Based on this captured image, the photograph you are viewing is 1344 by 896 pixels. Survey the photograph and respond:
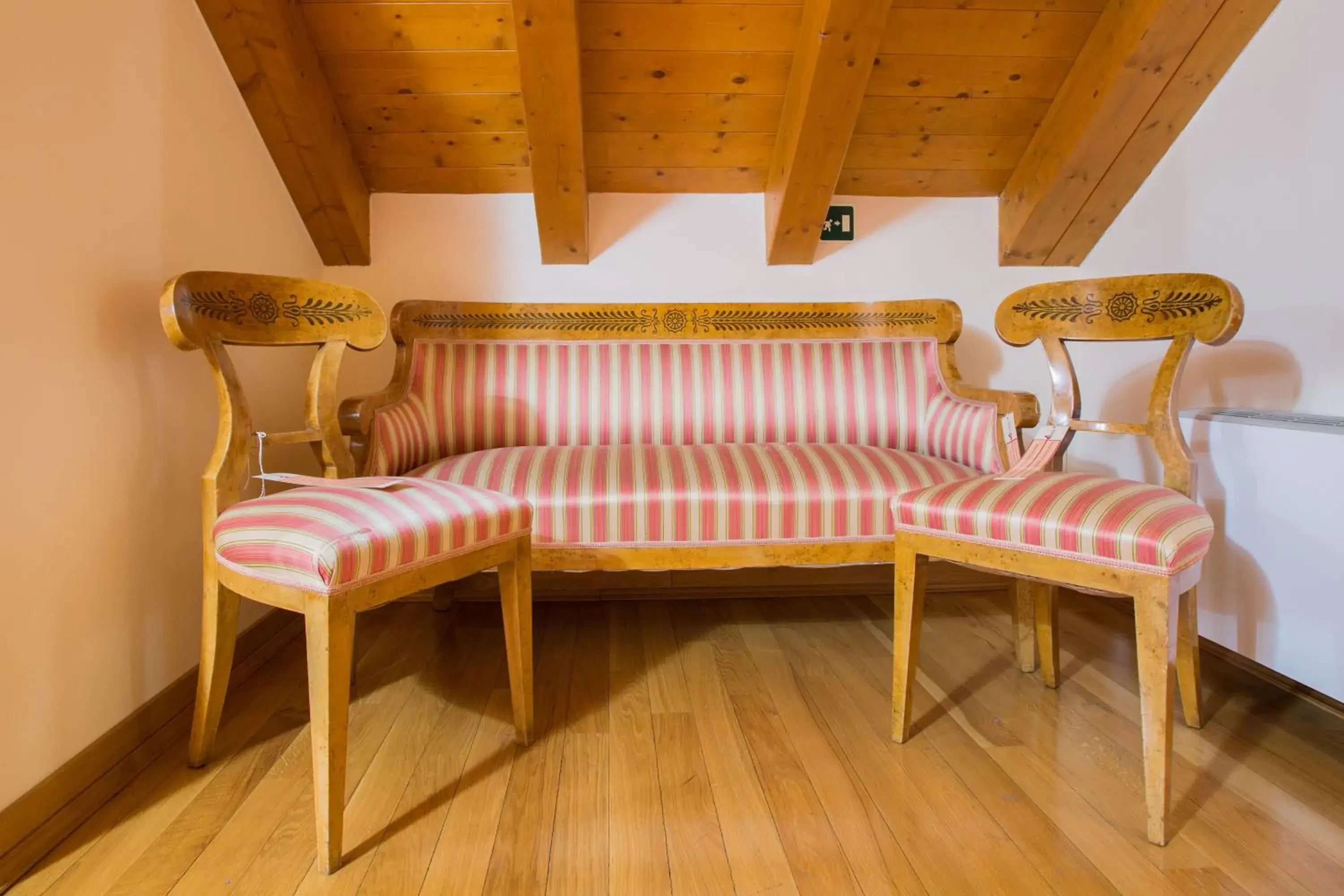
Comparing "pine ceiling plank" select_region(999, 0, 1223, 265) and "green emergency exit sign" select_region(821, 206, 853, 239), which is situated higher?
"pine ceiling plank" select_region(999, 0, 1223, 265)

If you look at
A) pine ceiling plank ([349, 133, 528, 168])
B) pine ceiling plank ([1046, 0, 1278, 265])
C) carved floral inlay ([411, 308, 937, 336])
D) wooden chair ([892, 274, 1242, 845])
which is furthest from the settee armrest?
pine ceiling plank ([349, 133, 528, 168])

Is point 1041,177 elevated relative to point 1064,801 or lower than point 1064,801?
elevated

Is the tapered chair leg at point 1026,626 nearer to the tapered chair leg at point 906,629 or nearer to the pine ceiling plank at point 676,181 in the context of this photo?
the tapered chair leg at point 906,629

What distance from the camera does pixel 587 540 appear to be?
5.37 feet

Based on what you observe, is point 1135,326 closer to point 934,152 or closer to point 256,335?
point 934,152

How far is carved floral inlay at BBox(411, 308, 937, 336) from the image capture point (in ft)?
7.39

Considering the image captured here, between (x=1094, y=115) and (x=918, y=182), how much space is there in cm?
55

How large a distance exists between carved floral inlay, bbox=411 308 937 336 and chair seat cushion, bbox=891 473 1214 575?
969mm

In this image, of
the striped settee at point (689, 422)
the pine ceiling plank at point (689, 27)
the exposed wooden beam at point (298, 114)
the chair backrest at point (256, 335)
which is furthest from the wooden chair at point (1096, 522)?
the exposed wooden beam at point (298, 114)

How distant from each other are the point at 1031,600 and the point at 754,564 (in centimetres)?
72

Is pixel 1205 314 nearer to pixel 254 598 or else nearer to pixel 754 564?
pixel 754 564

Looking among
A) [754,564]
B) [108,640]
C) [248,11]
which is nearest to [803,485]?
[754,564]

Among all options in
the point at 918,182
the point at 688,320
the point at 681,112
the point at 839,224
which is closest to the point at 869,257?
the point at 839,224

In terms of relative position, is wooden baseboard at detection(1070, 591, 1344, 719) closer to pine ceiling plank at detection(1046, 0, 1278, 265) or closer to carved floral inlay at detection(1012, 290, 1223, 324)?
carved floral inlay at detection(1012, 290, 1223, 324)
